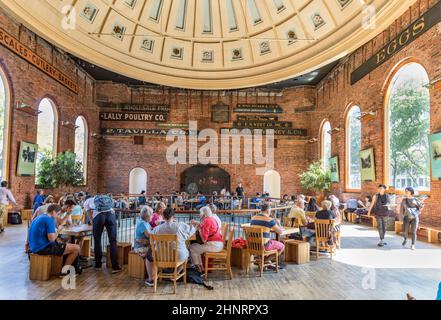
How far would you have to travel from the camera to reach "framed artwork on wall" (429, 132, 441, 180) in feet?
26.5

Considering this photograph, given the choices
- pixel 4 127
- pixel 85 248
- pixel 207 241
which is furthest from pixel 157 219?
pixel 4 127

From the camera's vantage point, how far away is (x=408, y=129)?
10.3 m

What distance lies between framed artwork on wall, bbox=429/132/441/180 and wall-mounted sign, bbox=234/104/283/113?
9.79 meters

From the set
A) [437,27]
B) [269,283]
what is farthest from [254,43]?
[269,283]

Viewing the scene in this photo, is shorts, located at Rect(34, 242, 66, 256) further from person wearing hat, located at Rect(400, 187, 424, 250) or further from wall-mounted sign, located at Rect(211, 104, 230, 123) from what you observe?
wall-mounted sign, located at Rect(211, 104, 230, 123)

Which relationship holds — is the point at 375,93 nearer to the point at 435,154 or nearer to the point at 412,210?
the point at 435,154

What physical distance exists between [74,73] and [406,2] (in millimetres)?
13666

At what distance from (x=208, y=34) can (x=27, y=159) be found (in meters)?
8.23

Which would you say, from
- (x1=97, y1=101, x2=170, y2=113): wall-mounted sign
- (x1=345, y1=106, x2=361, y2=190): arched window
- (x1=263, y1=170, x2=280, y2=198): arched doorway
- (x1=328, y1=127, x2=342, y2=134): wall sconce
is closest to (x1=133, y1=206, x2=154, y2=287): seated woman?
(x1=345, y1=106, x2=361, y2=190): arched window

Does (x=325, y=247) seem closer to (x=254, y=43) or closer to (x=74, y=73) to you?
(x=254, y=43)

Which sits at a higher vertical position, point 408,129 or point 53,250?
point 408,129

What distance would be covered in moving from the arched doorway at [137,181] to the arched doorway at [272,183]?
6962 millimetres

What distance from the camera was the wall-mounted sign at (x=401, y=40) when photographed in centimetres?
816

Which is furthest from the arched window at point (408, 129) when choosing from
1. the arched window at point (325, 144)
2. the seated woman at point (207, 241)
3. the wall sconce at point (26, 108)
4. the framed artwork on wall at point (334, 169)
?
the wall sconce at point (26, 108)
